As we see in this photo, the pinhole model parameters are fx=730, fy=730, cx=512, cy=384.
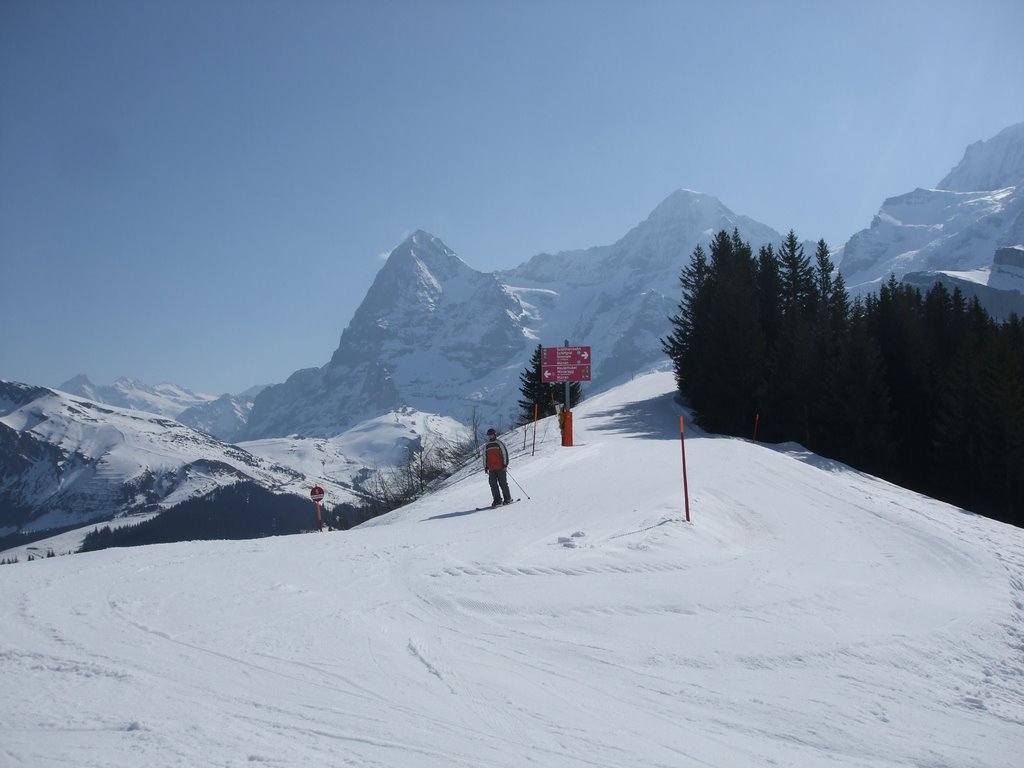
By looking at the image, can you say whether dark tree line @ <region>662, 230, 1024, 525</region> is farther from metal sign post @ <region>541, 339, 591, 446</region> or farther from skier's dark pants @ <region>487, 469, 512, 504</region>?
skier's dark pants @ <region>487, 469, 512, 504</region>

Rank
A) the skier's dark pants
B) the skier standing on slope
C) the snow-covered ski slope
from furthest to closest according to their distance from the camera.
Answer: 1. the skier's dark pants
2. the skier standing on slope
3. the snow-covered ski slope

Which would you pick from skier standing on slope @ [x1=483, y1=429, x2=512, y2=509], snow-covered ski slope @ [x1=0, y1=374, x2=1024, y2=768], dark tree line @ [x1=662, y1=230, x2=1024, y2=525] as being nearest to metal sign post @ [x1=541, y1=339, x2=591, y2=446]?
dark tree line @ [x1=662, y1=230, x2=1024, y2=525]

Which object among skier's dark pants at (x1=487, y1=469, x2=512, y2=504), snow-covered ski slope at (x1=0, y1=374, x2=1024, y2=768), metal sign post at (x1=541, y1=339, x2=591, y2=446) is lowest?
snow-covered ski slope at (x1=0, y1=374, x2=1024, y2=768)

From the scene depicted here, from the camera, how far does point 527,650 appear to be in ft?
23.4

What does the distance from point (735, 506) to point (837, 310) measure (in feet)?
122

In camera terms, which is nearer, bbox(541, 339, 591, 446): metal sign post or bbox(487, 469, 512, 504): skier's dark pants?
bbox(487, 469, 512, 504): skier's dark pants

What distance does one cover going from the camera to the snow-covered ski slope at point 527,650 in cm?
527

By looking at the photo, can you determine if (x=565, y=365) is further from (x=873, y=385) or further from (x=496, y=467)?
(x=873, y=385)

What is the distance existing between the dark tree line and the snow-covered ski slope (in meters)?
24.0

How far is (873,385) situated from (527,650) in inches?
1457

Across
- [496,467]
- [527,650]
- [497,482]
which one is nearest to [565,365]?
[497,482]

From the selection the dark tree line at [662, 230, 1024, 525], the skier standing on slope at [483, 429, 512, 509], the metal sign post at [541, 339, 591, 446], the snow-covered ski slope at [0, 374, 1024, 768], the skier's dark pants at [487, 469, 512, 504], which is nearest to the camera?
the snow-covered ski slope at [0, 374, 1024, 768]

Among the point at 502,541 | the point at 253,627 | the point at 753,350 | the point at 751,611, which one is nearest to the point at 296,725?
the point at 253,627

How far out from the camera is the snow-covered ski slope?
5.27 m
